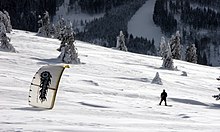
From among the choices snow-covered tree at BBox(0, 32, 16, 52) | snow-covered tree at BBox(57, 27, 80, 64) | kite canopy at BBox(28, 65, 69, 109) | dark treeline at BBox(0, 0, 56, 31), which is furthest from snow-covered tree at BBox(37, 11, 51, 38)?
dark treeline at BBox(0, 0, 56, 31)

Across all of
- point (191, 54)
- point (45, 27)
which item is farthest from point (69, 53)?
point (191, 54)

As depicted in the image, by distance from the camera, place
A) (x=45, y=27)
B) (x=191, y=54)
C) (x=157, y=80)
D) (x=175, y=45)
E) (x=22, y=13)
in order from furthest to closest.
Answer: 1. (x=22, y=13)
2. (x=191, y=54)
3. (x=45, y=27)
4. (x=175, y=45)
5. (x=157, y=80)

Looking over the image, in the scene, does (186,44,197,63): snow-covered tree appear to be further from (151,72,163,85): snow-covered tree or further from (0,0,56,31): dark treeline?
(0,0,56,31): dark treeline

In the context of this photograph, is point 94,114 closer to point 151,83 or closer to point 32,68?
point 32,68

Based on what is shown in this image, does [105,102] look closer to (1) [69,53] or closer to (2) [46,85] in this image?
(2) [46,85]

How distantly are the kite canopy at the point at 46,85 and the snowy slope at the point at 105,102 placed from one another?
461mm

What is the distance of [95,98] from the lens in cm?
2238

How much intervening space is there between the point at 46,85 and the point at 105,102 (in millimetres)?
5986

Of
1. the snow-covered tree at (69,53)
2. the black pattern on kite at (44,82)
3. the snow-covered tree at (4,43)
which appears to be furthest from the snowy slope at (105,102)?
the snow-covered tree at (4,43)

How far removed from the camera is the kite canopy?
1593 cm

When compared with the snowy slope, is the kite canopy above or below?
above

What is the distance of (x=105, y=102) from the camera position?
21.4 meters

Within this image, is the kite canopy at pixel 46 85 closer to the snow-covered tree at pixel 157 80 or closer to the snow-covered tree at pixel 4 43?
the snow-covered tree at pixel 157 80

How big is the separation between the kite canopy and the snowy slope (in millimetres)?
461
